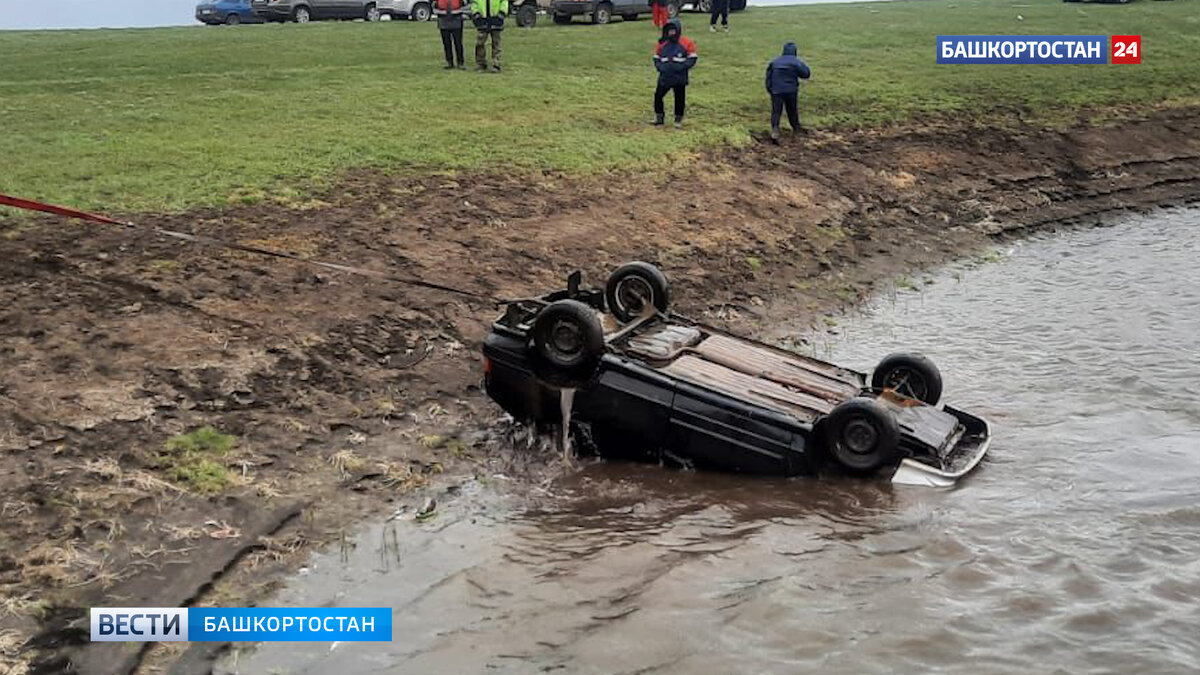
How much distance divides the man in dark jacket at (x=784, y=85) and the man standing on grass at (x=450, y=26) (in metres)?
7.18

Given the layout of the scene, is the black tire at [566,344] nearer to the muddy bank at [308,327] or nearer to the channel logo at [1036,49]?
the muddy bank at [308,327]

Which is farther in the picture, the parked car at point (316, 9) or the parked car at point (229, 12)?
the parked car at point (229, 12)

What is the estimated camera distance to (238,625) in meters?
6.50

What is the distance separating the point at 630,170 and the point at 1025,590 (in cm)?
1035

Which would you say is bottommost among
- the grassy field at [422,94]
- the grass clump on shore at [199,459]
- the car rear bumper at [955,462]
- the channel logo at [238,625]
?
the channel logo at [238,625]

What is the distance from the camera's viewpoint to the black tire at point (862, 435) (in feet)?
26.6

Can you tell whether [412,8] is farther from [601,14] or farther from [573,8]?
[601,14]

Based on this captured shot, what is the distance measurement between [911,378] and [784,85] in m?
10.3

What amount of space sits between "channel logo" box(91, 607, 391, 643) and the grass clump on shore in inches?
55.1

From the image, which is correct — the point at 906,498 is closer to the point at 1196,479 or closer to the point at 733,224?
the point at 1196,479

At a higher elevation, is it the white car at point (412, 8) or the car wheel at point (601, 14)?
the white car at point (412, 8)

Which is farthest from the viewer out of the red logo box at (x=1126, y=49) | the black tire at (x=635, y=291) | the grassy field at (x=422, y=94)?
the red logo box at (x=1126, y=49)

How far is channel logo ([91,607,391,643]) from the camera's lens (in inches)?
248

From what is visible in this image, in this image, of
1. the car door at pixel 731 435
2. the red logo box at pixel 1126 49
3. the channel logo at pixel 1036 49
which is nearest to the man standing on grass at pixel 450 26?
the channel logo at pixel 1036 49
